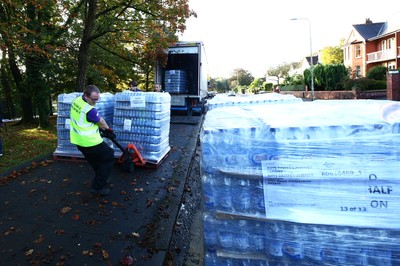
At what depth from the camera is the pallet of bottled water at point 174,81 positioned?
15.5 m

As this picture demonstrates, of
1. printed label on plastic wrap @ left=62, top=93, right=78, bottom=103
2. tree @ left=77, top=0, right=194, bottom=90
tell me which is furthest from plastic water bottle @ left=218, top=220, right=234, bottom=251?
tree @ left=77, top=0, right=194, bottom=90

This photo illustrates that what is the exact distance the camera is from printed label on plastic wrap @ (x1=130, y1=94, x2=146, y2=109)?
265 inches

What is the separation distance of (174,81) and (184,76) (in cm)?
77

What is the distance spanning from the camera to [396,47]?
42531 millimetres

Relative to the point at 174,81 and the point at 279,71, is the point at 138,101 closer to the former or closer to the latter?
the point at 174,81

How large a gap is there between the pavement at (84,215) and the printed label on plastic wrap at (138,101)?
144cm

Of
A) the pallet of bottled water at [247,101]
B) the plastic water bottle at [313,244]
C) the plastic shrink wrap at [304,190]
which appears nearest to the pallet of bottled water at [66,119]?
the pallet of bottled water at [247,101]

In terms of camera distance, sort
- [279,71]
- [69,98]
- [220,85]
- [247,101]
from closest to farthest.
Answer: [247,101], [69,98], [279,71], [220,85]

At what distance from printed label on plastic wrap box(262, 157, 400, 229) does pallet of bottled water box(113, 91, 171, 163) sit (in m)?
4.92

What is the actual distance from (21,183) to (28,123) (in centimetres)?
1203

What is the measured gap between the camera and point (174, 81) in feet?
51.0

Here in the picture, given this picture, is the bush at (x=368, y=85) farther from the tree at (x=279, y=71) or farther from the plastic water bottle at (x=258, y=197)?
the tree at (x=279, y=71)

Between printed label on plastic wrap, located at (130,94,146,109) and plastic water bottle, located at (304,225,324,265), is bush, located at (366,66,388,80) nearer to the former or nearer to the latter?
printed label on plastic wrap, located at (130,94,146,109)

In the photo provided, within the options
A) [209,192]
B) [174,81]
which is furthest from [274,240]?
[174,81]
